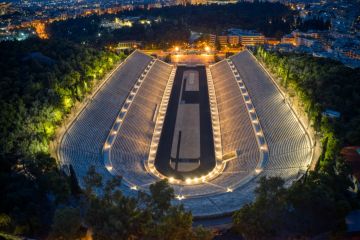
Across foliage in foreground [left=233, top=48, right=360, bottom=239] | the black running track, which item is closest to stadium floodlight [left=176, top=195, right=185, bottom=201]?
the black running track

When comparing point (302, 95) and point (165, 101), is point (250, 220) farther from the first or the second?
point (165, 101)

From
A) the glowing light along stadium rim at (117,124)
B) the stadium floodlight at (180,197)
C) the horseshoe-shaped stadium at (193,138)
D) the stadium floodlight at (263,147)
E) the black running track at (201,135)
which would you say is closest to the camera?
the stadium floodlight at (180,197)

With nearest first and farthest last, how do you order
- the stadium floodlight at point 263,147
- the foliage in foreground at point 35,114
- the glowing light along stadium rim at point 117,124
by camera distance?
1. the foliage in foreground at point 35,114
2. the glowing light along stadium rim at point 117,124
3. the stadium floodlight at point 263,147

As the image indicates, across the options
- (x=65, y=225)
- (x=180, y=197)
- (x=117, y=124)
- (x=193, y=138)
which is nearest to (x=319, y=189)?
(x=180, y=197)

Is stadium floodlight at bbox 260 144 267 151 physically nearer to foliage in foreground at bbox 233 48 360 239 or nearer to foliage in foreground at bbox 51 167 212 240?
foliage in foreground at bbox 233 48 360 239

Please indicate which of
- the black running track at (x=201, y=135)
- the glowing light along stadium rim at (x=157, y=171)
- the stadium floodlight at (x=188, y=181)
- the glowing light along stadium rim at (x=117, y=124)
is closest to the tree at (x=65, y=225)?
the glowing light along stadium rim at (x=117, y=124)

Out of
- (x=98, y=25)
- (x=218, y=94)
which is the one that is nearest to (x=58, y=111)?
(x=218, y=94)

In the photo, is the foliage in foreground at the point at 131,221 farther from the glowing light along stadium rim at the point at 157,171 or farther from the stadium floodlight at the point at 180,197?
the glowing light along stadium rim at the point at 157,171

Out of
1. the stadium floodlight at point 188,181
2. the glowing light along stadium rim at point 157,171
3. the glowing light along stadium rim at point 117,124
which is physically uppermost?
the glowing light along stadium rim at point 117,124
